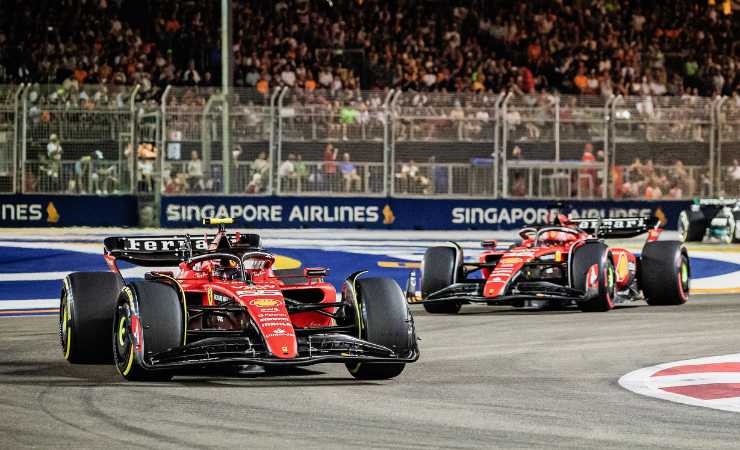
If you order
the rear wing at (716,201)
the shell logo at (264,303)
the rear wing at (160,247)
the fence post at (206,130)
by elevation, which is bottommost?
the rear wing at (716,201)

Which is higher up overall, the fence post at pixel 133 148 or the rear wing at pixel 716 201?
the fence post at pixel 133 148

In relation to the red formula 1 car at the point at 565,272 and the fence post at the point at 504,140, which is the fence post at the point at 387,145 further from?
the red formula 1 car at the point at 565,272

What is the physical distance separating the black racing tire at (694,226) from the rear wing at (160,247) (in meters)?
18.0

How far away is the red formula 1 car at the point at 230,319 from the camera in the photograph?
9594mm

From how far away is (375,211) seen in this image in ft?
100

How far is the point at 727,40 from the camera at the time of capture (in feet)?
128

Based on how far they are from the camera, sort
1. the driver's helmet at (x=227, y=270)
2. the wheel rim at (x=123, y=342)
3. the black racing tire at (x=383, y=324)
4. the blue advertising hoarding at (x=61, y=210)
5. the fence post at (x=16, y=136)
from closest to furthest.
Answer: the wheel rim at (x=123, y=342)
the black racing tire at (x=383, y=324)
the driver's helmet at (x=227, y=270)
the fence post at (x=16, y=136)
the blue advertising hoarding at (x=61, y=210)

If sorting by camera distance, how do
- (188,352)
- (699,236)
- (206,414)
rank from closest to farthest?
(206,414)
(188,352)
(699,236)

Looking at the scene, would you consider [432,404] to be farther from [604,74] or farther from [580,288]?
[604,74]

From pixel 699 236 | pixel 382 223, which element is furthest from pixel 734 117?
pixel 382 223

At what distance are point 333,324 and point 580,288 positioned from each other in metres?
4.99

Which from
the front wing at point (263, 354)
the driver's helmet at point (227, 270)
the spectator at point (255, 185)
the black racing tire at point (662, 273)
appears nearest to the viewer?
the front wing at point (263, 354)

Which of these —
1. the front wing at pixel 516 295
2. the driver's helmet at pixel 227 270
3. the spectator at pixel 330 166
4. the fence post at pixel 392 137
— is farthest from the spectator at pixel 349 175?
the driver's helmet at pixel 227 270

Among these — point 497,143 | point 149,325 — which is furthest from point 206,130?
point 149,325
